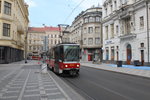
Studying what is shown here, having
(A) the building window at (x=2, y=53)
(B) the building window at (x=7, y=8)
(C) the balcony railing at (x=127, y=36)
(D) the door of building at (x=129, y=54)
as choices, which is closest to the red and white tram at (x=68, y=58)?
(C) the balcony railing at (x=127, y=36)

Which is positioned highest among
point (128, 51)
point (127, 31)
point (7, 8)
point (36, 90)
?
point (7, 8)

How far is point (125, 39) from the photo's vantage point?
105ft

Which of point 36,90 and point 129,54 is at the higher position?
point 129,54

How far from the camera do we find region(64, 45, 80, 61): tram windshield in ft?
50.2

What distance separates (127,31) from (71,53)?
67.3ft

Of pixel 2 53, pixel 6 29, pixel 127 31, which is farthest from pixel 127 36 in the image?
pixel 2 53

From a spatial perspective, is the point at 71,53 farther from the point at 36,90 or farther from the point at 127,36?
the point at 127,36

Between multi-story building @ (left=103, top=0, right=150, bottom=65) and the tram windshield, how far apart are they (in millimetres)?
15011

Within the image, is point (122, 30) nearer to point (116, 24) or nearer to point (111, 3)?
point (116, 24)

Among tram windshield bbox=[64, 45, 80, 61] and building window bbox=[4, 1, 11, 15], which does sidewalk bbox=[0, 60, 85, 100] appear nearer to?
tram windshield bbox=[64, 45, 80, 61]

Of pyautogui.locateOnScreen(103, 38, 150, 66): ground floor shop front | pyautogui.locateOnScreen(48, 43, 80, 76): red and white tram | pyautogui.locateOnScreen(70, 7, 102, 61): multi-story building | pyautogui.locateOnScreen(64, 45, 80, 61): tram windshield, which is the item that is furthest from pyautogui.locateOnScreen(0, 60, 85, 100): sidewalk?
pyautogui.locateOnScreen(70, 7, 102, 61): multi-story building

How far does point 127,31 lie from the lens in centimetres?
3256

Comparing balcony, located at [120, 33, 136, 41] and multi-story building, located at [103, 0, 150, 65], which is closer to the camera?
multi-story building, located at [103, 0, 150, 65]

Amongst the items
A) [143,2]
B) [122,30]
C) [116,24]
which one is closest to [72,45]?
[143,2]
